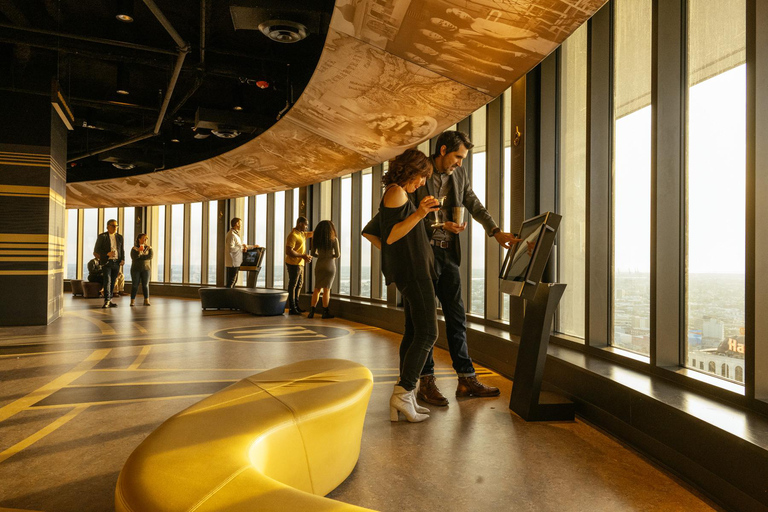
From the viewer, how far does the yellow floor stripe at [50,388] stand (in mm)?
3105

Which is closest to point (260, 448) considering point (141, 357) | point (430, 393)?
point (430, 393)

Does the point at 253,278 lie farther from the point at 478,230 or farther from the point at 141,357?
the point at 478,230

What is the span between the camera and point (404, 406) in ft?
9.62

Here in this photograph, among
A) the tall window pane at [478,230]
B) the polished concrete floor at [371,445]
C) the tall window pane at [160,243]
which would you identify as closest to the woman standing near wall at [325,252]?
the tall window pane at [478,230]

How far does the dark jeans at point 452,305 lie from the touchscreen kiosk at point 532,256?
61cm

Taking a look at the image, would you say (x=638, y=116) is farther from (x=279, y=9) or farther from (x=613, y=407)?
(x=279, y=9)

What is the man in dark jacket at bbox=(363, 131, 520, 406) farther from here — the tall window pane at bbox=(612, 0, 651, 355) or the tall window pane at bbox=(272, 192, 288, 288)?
the tall window pane at bbox=(272, 192, 288, 288)

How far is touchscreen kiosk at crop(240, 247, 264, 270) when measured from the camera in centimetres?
1093

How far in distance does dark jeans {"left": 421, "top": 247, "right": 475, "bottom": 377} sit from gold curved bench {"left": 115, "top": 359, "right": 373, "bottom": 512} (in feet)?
3.72

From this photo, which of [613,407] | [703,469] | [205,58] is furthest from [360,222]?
[703,469]

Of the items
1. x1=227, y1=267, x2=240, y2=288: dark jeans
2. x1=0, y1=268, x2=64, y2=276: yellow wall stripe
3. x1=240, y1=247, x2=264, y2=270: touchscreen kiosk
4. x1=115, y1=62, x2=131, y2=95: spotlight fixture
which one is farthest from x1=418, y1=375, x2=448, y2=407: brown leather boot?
x1=227, y1=267, x2=240, y2=288: dark jeans

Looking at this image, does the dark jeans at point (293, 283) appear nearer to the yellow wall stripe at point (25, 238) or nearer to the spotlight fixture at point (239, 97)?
the spotlight fixture at point (239, 97)

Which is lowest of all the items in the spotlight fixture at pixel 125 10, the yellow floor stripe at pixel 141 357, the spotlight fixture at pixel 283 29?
the yellow floor stripe at pixel 141 357

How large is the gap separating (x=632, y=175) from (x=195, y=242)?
48.2 feet
